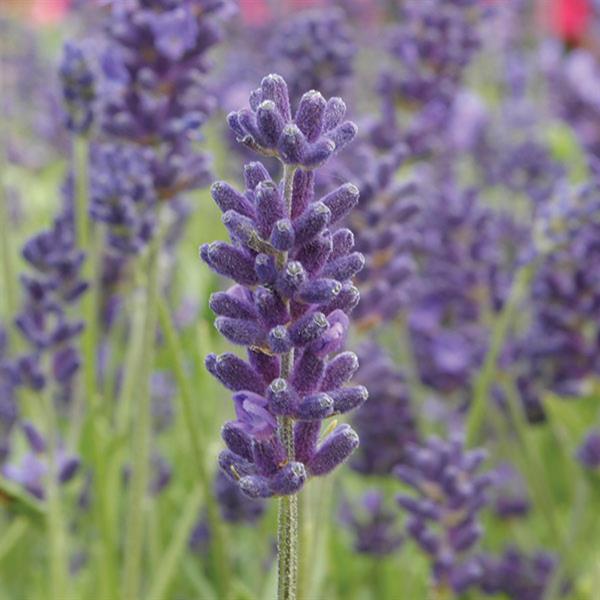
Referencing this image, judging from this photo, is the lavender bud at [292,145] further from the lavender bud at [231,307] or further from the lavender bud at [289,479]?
the lavender bud at [289,479]

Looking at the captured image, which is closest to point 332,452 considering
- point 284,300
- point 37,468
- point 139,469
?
point 284,300

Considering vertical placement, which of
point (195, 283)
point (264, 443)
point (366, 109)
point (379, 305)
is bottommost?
point (264, 443)

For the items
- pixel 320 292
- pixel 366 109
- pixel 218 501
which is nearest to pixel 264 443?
pixel 320 292

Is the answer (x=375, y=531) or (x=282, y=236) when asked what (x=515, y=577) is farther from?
(x=282, y=236)

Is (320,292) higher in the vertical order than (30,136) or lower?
lower

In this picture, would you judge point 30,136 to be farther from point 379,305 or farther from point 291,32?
point 379,305

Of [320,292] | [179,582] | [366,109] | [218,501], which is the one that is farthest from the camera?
[366,109]
